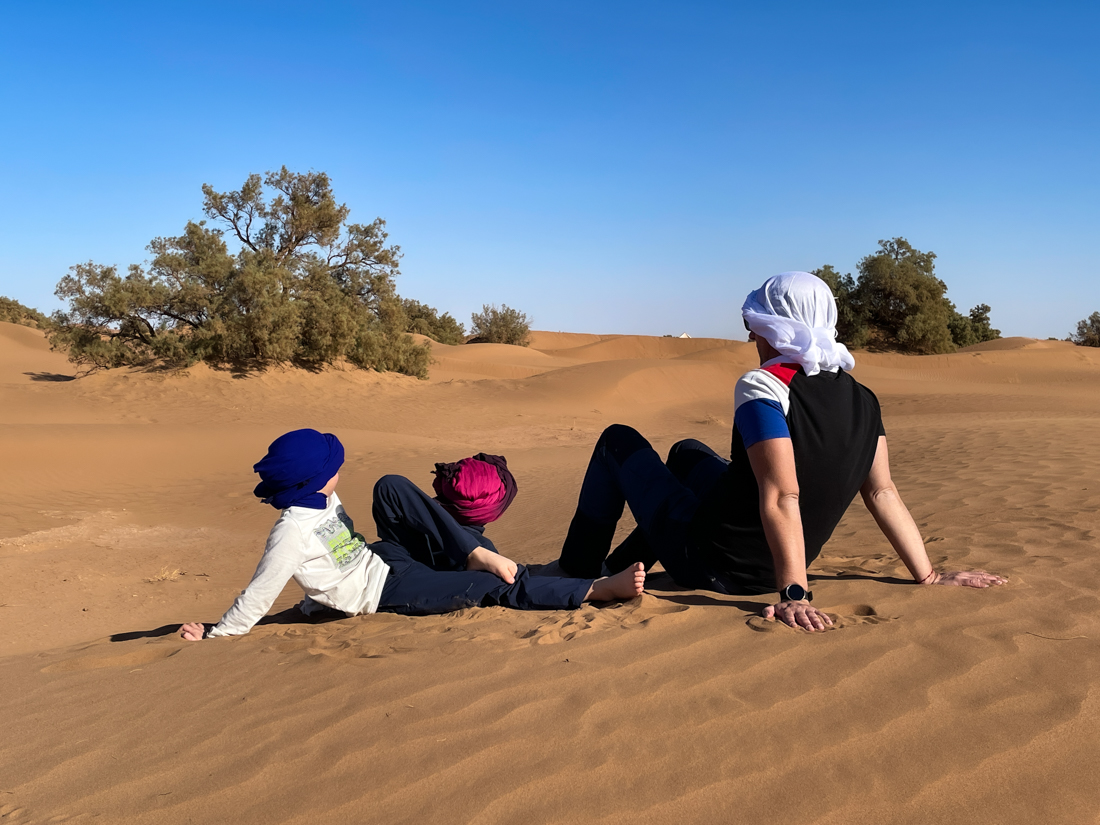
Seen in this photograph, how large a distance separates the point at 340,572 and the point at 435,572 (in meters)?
0.47

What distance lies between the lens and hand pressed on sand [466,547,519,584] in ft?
13.0

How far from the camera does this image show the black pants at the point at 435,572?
12.5 feet

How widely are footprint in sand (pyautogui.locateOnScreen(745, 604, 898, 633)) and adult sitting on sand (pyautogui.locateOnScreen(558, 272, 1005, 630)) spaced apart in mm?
38

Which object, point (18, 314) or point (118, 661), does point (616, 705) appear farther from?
point (18, 314)

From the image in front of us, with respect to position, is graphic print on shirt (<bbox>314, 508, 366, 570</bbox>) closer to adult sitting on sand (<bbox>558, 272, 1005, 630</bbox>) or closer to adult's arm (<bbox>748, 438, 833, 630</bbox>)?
adult sitting on sand (<bbox>558, 272, 1005, 630</bbox>)

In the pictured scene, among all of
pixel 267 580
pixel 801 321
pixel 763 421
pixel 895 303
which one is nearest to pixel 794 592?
pixel 763 421

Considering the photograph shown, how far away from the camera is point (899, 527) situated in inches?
138

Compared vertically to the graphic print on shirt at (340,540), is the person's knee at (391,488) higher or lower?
higher

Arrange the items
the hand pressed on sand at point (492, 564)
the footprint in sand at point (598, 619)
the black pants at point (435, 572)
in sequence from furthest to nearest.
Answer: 1. the hand pressed on sand at point (492, 564)
2. the black pants at point (435, 572)
3. the footprint in sand at point (598, 619)

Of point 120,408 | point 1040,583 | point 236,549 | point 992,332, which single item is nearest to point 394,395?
point 120,408

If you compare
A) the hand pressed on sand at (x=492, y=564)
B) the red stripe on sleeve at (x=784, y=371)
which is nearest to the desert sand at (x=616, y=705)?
the hand pressed on sand at (x=492, y=564)

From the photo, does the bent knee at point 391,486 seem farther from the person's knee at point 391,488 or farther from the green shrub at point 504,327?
the green shrub at point 504,327

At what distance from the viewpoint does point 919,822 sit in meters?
1.89

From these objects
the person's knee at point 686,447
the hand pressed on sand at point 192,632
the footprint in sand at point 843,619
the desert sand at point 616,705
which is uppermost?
the person's knee at point 686,447
